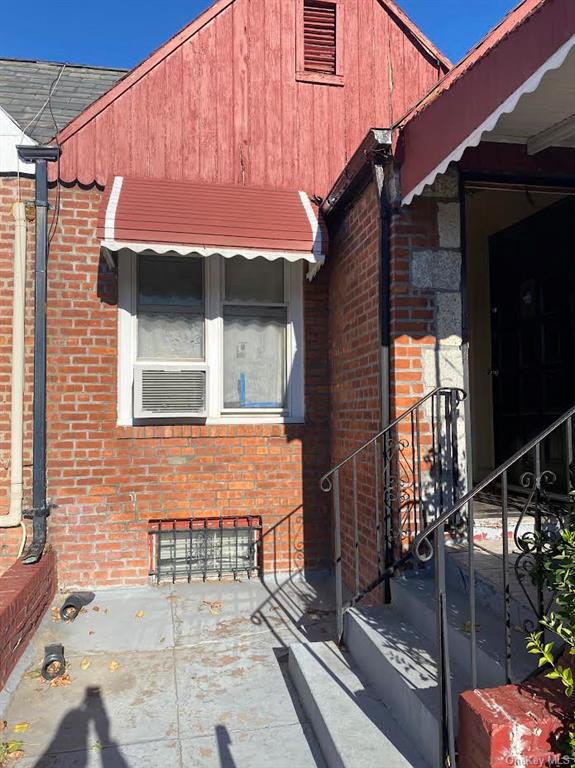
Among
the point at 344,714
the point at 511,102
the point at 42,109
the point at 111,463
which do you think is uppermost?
the point at 42,109

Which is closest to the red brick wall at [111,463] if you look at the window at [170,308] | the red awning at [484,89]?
the window at [170,308]

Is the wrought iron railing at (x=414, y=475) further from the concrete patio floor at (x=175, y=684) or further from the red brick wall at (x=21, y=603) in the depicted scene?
the red brick wall at (x=21, y=603)

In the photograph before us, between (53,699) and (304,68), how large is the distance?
5586 mm

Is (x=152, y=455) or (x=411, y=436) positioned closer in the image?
(x=411, y=436)

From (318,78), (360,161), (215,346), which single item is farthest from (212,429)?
(318,78)

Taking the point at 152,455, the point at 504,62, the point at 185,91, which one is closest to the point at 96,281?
the point at 152,455

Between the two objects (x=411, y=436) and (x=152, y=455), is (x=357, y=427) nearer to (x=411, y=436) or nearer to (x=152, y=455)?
(x=411, y=436)

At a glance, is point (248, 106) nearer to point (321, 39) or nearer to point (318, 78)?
point (318, 78)

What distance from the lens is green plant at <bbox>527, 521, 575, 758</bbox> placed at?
70.9 inches

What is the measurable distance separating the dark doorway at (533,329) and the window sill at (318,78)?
2.23 metres

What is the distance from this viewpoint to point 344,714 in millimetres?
2535

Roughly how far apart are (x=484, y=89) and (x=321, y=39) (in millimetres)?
3521

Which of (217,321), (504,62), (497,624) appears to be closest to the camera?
(504,62)

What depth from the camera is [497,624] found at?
266 centimetres
